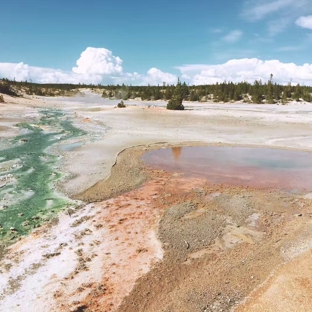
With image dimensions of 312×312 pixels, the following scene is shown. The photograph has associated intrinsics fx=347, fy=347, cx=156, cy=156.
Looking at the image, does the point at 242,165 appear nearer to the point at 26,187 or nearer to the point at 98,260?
the point at 26,187

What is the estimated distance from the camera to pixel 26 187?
1252 cm

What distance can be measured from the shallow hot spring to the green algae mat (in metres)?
4.98

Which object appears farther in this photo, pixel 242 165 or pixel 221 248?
pixel 242 165

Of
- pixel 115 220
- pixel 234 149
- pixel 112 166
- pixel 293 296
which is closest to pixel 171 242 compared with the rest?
pixel 115 220

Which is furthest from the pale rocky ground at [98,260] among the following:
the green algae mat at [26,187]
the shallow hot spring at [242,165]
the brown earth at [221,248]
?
the shallow hot spring at [242,165]

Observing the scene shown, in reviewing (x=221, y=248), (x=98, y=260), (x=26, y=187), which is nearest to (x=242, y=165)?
(x=221, y=248)

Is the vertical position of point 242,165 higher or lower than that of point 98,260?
higher

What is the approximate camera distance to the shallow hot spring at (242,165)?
13.7 metres

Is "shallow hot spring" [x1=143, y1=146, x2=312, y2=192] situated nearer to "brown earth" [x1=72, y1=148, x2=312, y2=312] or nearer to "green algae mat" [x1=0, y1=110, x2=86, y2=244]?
"brown earth" [x1=72, y1=148, x2=312, y2=312]

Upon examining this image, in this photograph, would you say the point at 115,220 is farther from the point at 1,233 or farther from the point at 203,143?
the point at 203,143

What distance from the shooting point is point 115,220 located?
384 inches

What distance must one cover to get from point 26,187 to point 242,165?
955 centimetres

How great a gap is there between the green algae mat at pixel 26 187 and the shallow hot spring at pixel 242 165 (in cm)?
498

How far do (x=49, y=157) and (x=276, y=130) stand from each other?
18.6 metres
